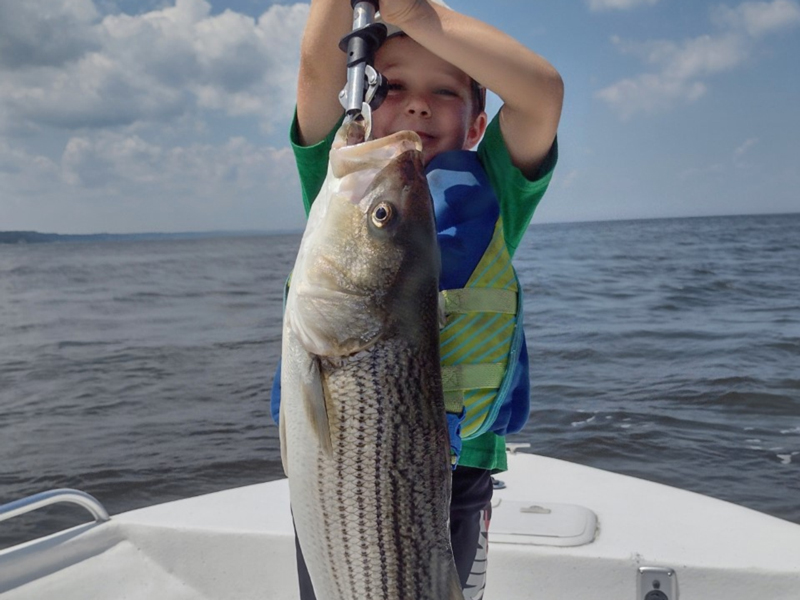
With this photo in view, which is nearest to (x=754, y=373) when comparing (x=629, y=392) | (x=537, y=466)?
(x=629, y=392)

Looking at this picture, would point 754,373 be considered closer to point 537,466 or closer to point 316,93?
point 537,466

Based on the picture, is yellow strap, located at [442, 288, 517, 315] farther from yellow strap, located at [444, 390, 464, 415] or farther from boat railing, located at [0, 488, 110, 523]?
boat railing, located at [0, 488, 110, 523]

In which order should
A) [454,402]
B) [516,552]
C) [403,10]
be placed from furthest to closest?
[516,552] < [454,402] < [403,10]

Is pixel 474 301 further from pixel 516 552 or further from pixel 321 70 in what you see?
pixel 516 552

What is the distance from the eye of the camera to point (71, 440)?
1198 cm

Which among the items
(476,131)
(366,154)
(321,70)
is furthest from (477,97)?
(366,154)

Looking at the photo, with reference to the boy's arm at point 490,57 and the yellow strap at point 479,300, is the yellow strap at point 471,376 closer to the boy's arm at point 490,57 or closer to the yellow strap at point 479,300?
the yellow strap at point 479,300

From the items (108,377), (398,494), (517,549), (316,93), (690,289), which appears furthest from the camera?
(690,289)

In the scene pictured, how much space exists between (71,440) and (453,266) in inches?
442

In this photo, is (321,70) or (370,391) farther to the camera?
(321,70)

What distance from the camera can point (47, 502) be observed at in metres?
3.85

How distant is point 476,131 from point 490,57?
86 cm

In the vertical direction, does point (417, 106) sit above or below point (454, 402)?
above

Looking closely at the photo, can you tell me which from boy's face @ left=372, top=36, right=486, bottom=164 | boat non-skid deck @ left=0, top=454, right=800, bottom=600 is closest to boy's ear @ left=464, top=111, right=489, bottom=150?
boy's face @ left=372, top=36, right=486, bottom=164
